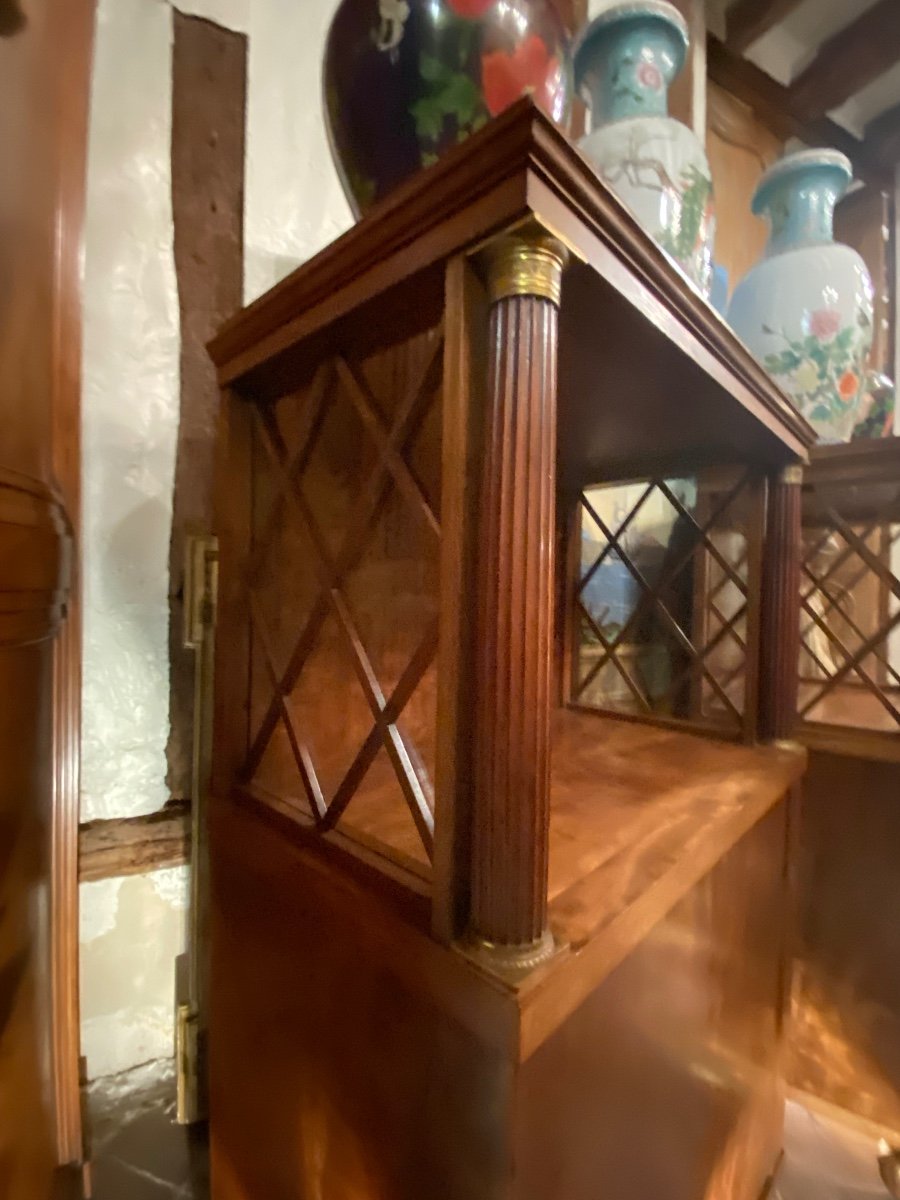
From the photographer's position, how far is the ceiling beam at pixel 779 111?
1621 millimetres

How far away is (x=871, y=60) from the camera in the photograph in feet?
5.25

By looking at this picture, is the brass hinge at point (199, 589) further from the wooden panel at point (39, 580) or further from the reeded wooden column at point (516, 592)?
the reeded wooden column at point (516, 592)

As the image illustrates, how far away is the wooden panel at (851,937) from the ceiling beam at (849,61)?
65.6 inches

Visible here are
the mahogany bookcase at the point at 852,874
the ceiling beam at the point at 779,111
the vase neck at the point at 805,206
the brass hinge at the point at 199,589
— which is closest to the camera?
the brass hinge at the point at 199,589

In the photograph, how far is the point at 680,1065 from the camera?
602 millimetres

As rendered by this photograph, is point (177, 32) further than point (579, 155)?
Yes

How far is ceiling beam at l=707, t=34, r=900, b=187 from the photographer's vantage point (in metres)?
1.62

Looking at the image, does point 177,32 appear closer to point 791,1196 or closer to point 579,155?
point 579,155

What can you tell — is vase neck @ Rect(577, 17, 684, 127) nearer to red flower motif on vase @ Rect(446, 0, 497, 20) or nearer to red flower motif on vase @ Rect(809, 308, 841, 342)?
red flower motif on vase @ Rect(446, 0, 497, 20)

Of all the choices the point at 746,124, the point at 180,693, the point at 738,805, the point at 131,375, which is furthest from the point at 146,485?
the point at 746,124

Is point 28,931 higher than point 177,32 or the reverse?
the reverse

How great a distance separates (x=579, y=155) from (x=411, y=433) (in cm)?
19

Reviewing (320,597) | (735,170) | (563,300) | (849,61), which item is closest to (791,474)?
(563,300)

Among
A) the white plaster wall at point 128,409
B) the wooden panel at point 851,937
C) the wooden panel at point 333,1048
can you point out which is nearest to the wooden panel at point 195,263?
the white plaster wall at point 128,409
